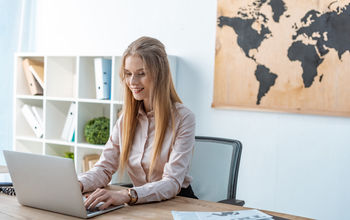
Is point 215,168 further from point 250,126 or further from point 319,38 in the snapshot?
point 319,38

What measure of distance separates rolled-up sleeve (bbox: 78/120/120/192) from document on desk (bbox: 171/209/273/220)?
473 mm

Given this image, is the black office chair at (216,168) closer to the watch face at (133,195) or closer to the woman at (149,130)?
the woman at (149,130)

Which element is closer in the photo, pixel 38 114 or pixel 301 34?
pixel 301 34

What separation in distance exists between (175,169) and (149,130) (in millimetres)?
248

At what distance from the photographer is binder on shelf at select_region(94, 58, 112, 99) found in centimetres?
316

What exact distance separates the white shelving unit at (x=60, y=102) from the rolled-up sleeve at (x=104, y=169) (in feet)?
3.77

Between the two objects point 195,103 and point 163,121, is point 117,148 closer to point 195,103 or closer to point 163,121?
point 163,121

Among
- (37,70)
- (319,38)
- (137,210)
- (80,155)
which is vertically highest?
(319,38)

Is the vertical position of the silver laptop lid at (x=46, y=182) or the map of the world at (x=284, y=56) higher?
the map of the world at (x=284, y=56)

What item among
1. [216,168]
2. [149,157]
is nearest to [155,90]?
[149,157]

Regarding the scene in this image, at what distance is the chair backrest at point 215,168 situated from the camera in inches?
80.9

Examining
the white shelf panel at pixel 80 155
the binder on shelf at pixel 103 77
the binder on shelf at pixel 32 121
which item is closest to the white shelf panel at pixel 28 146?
the binder on shelf at pixel 32 121

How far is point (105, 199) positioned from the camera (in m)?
1.49

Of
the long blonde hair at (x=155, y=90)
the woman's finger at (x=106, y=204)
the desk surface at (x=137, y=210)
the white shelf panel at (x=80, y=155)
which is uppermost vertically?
the long blonde hair at (x=155, y=90)
